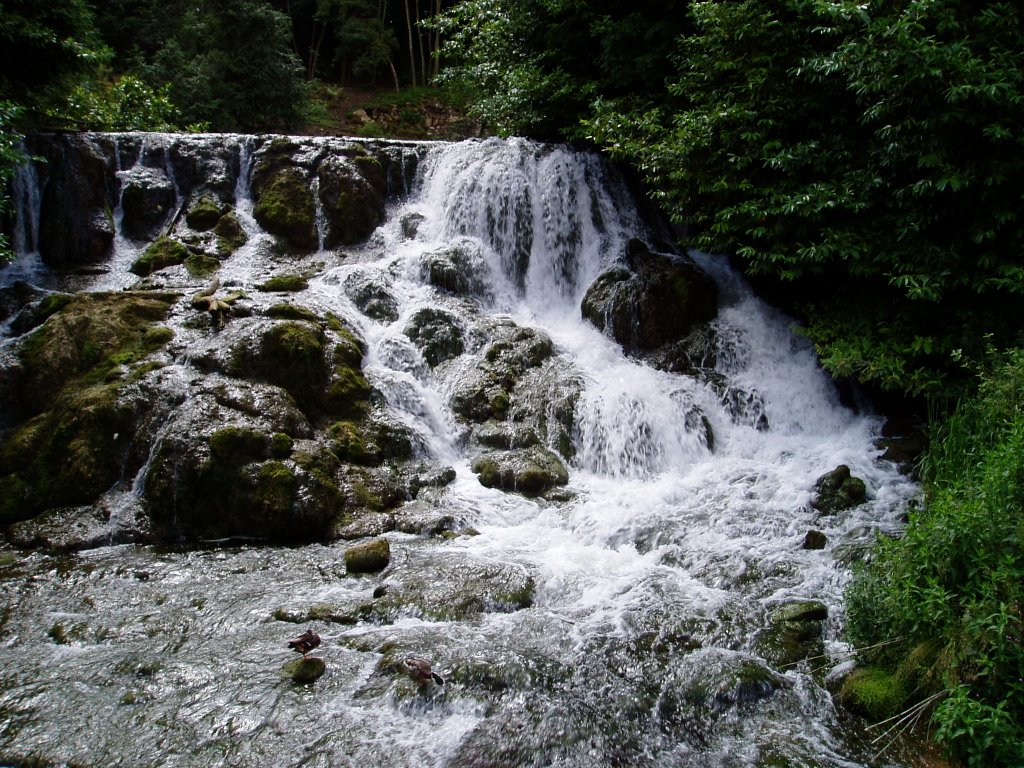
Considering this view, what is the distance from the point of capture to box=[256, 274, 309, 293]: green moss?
11.0 meters

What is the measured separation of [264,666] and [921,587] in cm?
470

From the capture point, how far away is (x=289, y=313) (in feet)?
31.8

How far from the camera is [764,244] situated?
34.2 ft

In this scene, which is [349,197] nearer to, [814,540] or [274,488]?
[274,488]

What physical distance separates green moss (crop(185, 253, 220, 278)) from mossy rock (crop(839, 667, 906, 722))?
12.1 metres

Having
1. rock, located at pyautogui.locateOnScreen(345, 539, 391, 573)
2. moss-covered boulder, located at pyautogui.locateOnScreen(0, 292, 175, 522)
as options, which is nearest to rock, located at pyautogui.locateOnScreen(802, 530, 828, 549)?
rock, located at pyautogui.locateOnScreen(345, 539, 391, 573)

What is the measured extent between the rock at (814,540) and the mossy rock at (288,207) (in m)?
10.9

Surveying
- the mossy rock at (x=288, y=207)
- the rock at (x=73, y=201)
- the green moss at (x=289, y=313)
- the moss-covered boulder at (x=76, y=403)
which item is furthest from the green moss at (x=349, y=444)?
the rock at (x=73, y=201)

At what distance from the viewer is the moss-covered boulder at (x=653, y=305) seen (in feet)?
Answer: 37.0

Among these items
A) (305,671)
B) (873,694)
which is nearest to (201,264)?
(305,671)

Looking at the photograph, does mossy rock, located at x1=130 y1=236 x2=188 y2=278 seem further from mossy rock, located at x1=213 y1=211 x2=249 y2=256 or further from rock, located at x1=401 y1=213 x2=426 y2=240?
rock, located at x1=401 y1=213 x2=426 y2=240

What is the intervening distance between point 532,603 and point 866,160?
701 cm

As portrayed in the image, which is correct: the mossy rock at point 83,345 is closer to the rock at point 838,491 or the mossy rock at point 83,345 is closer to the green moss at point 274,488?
the green moss at point 274,488

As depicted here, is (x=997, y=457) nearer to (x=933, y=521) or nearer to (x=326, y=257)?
(x=933, y=521)
